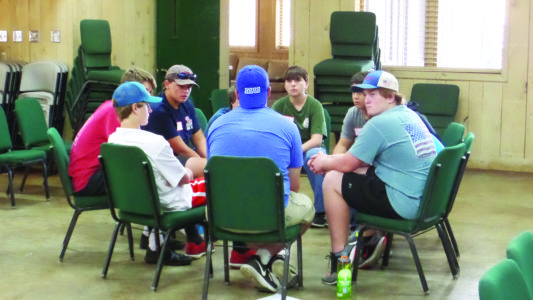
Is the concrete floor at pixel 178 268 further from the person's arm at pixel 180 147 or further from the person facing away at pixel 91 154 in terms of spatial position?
the person's arm at pixel 180 147

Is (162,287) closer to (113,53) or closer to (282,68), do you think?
(113,53)

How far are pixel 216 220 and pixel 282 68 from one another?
25.3 feet

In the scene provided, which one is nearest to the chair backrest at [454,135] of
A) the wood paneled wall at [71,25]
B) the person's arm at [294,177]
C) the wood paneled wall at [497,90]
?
the person's arm at [294,177]

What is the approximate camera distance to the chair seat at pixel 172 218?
13.4ft

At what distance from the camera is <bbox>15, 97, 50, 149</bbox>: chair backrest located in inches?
260

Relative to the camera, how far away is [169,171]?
4105 millimetres

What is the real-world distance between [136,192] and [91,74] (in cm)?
392

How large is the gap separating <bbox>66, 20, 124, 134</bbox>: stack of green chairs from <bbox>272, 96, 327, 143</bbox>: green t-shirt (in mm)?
2513

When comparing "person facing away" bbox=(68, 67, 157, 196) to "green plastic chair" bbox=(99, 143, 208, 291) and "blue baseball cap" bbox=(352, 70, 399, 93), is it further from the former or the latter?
"blue baseball cap" bbox=(352, 70, 399, 93)

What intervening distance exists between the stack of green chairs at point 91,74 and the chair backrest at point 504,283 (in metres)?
5.92

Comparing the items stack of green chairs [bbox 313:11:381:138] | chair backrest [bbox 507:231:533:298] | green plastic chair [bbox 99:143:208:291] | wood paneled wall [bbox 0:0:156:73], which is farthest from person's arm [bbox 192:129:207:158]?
wood paneled wall [bbox 0:0:156:73]

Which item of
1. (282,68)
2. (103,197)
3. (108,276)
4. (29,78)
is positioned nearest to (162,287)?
(108,276)

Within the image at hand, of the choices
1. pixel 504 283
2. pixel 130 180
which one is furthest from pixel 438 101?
pixel 504 283

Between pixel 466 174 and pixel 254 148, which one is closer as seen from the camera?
pixel 254 148
